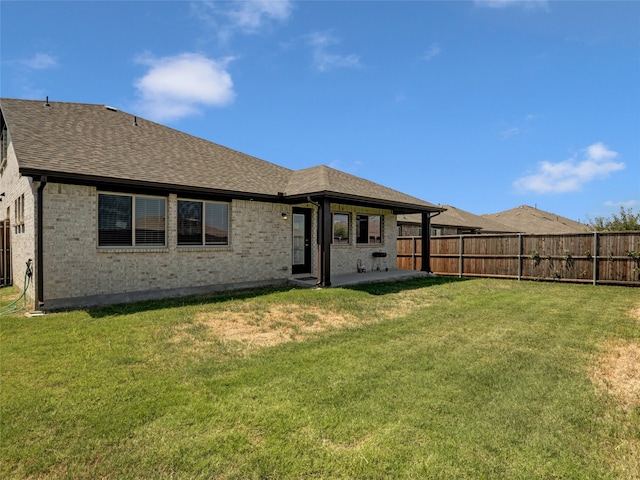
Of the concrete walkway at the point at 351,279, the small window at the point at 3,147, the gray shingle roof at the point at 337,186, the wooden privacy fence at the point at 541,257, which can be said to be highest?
the small window at the point at 3,147

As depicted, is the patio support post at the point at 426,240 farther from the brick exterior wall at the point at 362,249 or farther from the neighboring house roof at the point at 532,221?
the neighboring house roof at the point at 532,221

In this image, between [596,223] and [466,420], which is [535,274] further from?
[466,420]

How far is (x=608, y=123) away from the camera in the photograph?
50.0 feet

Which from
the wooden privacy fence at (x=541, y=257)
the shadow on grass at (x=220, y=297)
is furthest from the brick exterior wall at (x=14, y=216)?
the wooden privacy fence at (x=541, y=257)

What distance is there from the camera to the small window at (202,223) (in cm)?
1049

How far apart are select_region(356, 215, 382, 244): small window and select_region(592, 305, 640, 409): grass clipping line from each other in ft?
34.3

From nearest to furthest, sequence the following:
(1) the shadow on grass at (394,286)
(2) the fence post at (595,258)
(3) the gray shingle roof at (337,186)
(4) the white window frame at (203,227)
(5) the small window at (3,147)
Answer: (4) the white window frame at (203,227)
(1) the shadow on grass at (394,286)
(3) the gray shingle roof at (337,186)
(5) the small window at (3,147)
(2) the fence post at (595,258)

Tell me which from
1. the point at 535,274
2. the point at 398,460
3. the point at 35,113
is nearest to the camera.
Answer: the point at 398,460

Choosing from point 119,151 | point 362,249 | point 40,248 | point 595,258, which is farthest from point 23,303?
point 595,258

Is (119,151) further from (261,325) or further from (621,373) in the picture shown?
(621,373)

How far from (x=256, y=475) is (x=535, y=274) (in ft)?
49.7

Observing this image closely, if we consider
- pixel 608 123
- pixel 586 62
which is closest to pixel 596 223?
pixel 608 123

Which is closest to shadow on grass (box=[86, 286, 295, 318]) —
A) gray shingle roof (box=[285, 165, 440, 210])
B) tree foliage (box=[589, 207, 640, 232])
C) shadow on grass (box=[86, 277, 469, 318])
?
shadow on grass (box=[86, 277, 469, 318])

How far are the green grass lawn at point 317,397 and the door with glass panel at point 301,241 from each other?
20.2 ft
